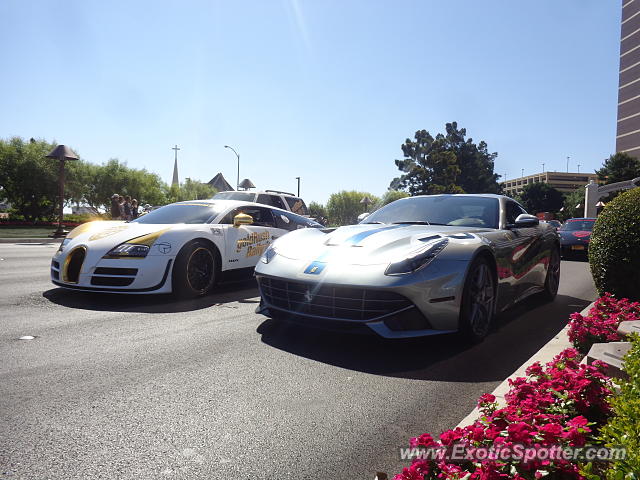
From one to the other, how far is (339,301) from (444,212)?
1995 mm

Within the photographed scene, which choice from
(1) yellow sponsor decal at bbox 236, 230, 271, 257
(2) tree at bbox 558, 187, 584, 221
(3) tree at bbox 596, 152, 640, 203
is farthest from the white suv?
(2) tree at bbox 558, 187, 584, 221

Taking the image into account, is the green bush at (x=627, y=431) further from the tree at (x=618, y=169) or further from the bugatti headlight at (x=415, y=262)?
the tree at (x=618, y=169)

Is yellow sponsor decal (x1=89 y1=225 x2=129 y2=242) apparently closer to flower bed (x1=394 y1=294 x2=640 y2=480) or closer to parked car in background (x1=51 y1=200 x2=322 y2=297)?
parked car in background (x1=51 y1=200 x2=322 y2=297)

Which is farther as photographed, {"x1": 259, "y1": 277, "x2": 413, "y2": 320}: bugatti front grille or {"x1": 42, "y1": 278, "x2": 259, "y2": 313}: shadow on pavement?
{"x1": 42, "y1": 278, "x2": 259, "y2": 313}: shadow on pavement

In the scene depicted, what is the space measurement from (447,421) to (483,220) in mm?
2791

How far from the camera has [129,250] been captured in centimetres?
516

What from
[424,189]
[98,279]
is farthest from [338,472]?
[424,189]

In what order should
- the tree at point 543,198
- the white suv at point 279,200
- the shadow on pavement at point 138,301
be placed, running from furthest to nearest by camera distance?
the tree at point 543,198 → the white suv at point 279,200 → the shadow on pavement at point 138,301

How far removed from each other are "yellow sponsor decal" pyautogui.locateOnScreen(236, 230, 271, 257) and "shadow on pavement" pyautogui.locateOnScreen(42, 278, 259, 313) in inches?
26.0

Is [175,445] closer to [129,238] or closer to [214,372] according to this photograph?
[214,372]

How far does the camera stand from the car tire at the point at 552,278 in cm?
609

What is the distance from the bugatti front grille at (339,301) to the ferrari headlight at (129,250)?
7.22ft

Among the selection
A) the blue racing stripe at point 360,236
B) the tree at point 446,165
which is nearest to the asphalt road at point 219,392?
the blue racing stripe at point 360,236

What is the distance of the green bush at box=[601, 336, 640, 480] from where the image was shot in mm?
1162
